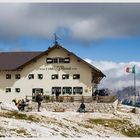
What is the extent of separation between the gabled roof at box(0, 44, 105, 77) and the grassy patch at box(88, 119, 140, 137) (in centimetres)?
1389

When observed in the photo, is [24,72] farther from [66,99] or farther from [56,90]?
[66,99]

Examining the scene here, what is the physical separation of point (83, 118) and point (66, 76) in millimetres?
16536

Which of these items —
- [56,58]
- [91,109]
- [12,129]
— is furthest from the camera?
[56,58]

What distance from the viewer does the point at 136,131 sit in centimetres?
4128

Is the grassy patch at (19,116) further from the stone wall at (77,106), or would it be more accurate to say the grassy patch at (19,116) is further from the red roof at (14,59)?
the red roof at (14,59)

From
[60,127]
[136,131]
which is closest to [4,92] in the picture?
[136,131]

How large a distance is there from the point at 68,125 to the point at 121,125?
7.95 metres

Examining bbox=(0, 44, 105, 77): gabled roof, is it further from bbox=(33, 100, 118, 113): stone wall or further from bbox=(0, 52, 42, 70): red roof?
bbox=(33, 100, 118, 113): stone wall

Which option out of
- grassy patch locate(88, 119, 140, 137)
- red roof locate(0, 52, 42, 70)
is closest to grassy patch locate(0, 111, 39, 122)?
grassy patch locate(88, 119, 140, 137)

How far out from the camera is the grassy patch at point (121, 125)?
4050cm

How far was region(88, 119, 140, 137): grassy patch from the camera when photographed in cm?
4050

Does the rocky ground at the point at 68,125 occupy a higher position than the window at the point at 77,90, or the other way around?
the window at the point at 77,90

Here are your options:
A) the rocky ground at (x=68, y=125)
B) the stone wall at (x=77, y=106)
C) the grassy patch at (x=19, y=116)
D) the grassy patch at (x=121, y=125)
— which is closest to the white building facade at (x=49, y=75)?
the stone wall at (x=77, y=106)

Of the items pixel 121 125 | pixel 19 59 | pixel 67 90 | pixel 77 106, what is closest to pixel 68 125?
pixel 121 125
